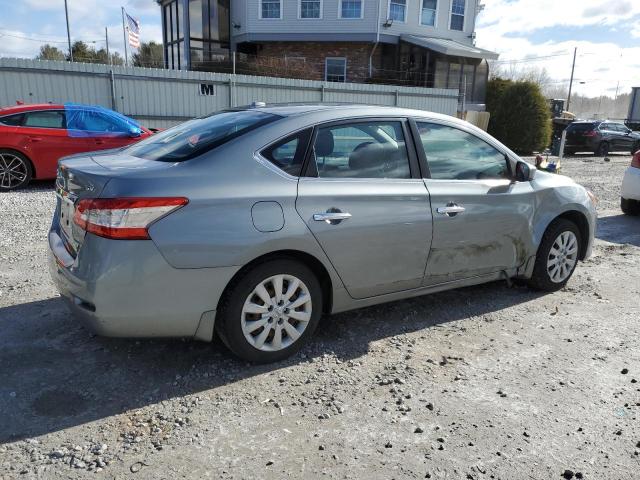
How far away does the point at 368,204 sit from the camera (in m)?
3.50

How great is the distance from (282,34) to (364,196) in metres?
Answer: 24.4

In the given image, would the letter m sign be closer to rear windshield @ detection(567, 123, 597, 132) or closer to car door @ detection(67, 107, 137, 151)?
car door @ detection(67, 107, 137, 151)

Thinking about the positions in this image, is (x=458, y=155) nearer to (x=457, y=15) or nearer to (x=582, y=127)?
(x=582, y=127)

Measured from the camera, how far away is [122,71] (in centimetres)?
1477

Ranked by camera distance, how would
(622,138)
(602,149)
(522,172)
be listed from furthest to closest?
(622,138), (602,149), (522,172)

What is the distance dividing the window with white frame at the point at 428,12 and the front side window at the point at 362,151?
25615mm

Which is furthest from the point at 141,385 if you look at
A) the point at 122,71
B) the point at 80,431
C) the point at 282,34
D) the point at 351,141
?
the point at 282,34

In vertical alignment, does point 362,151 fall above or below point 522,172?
above

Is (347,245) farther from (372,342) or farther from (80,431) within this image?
(80,431)

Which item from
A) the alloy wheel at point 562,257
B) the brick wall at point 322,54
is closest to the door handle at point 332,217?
the alloy wheel at point 562,257

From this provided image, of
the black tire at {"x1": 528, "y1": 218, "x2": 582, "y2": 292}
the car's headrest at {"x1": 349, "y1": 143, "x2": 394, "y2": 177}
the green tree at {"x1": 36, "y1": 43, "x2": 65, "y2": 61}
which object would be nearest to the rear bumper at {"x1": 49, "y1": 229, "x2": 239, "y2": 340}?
the car's headrest at {"x1": 349, "y1": 143, "x2": 394, "y2": 177}

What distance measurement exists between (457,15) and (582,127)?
32.4 feet

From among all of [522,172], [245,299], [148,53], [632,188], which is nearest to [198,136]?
[245,299]

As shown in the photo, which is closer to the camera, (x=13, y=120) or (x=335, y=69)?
(x=13, y=120)
